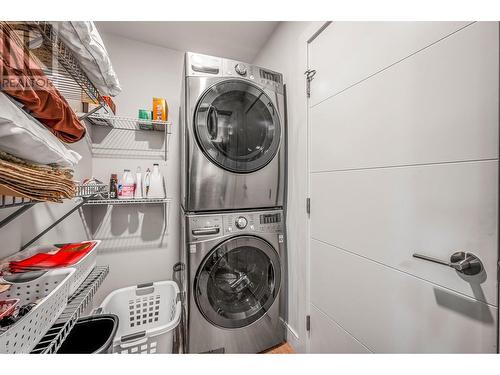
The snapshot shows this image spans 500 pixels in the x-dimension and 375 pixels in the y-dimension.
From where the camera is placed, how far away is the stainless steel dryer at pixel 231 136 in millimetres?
1302

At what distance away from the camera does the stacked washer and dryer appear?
50.8 inches

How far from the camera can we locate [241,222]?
1388 millimetres

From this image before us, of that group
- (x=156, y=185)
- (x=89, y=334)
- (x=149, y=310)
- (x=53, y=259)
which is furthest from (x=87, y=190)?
(x=149, y=310)

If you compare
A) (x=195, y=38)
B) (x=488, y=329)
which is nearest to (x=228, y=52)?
(x=195, y=38)

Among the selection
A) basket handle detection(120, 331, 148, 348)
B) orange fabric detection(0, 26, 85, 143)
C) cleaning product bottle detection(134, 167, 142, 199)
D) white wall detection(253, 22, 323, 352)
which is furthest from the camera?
cleaning product bottle detection(134, 167, 142, 199)

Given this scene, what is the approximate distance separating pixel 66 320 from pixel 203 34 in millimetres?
2093

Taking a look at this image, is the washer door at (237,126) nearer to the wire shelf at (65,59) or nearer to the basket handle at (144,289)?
the wire shelf at (65,59)

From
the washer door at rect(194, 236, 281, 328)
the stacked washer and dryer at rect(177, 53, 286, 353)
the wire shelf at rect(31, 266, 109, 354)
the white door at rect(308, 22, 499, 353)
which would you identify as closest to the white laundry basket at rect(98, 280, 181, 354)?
the stacked washer and dryer at rect(177, 53, 286, 353)

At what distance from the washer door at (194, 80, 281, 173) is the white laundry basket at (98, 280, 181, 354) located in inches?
45.3

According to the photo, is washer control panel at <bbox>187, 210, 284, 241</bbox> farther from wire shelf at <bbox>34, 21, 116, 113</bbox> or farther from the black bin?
wire shelf at <bbox>34, 21, 116, 113</bbox>

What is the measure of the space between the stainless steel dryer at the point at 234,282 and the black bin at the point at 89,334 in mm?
431

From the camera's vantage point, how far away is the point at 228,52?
1.95 metres

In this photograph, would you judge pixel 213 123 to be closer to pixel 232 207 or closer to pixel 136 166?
pixel 232 207
